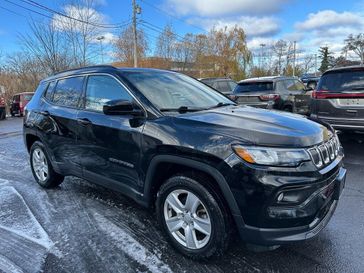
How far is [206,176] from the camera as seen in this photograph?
8.81 feet

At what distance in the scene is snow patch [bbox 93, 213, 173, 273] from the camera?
274 centimetres

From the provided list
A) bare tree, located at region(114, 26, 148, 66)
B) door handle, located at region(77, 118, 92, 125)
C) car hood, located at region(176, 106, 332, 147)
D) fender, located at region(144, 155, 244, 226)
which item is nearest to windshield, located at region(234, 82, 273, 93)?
car hood, located at region(176, 106, 332, 147)

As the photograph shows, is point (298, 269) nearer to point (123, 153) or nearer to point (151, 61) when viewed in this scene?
point (123, 153)

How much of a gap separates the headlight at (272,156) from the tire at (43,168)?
334cm

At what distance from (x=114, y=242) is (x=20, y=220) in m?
1.40

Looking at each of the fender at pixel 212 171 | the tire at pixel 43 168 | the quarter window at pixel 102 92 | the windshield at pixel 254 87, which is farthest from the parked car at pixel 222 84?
the fender at pixel 212 171

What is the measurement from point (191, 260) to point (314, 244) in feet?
4.07

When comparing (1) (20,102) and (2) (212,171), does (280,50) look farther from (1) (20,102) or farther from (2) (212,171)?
(2) (212,171)

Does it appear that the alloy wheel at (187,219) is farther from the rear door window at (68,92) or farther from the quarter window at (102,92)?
the rear door window at (68,92)

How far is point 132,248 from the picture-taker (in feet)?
10.0

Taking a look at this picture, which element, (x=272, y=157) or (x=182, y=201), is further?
(x=182, y=201)

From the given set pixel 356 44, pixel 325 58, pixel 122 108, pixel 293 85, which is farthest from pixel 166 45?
pixel 325 58

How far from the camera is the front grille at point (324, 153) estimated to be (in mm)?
2457

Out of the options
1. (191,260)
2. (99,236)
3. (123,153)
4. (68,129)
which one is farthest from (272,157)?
(68,129)
